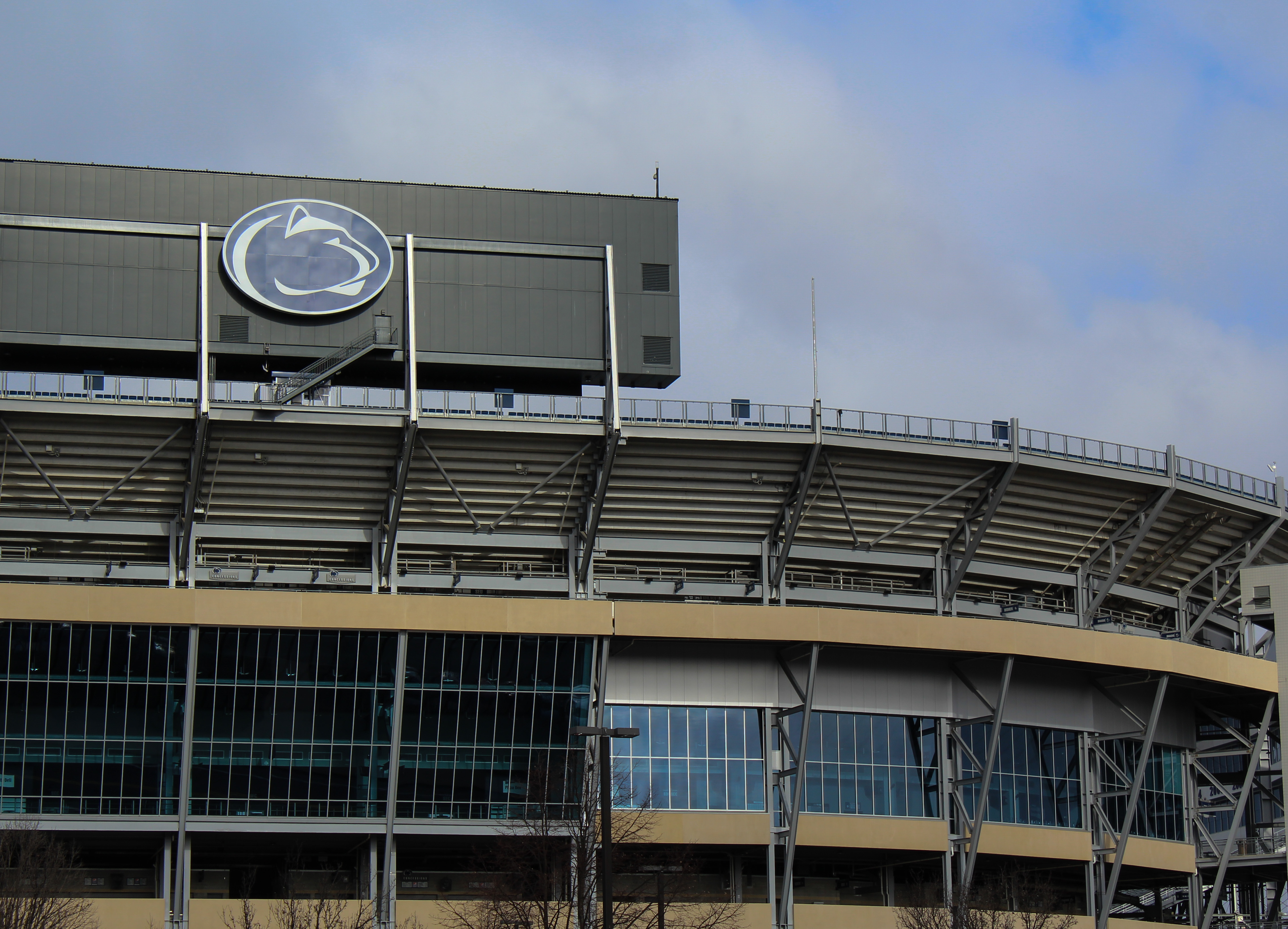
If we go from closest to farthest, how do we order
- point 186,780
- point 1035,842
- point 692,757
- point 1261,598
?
point 186,780, point 692,757, point 1035,842, point 1261,598

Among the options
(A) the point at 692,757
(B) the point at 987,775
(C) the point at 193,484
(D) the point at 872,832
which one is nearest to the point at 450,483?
(C) the point at 193,484

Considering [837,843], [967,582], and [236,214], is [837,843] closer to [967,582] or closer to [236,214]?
[967,582]

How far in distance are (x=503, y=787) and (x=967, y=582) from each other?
18.5 meters

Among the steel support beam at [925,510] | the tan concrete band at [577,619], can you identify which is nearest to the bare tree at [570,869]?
the tan concrete band at [577,619]

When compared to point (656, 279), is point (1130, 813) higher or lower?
lower

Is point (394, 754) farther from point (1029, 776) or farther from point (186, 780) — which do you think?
point (1029, 776)

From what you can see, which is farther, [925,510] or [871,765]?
[871,765]

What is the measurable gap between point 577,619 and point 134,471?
14.8 metres

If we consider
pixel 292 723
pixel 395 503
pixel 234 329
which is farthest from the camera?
pixel 234 329

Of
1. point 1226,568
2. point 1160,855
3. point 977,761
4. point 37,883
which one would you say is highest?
point 1226,568

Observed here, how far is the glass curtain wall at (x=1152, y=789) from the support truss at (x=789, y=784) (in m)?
12.5

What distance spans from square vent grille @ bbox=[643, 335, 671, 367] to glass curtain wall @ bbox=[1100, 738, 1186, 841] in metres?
21.9

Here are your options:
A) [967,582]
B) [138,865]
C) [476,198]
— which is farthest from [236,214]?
[967,582]

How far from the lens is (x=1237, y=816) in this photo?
201 feet
